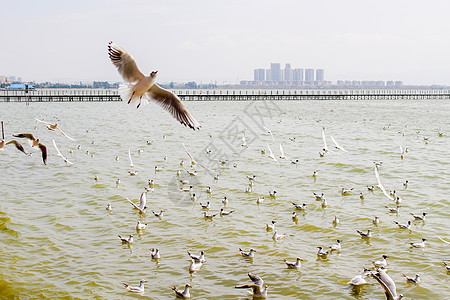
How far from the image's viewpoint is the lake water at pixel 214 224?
424 inches

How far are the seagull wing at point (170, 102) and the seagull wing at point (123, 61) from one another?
3.11 ft

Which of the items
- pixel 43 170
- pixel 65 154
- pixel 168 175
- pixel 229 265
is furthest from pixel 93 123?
pixel 229 265

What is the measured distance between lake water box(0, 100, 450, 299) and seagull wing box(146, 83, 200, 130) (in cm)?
417

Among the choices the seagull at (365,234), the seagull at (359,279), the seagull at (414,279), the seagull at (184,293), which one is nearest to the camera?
the seagull at (184,293)

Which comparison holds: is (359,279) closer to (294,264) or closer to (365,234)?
(294,264)

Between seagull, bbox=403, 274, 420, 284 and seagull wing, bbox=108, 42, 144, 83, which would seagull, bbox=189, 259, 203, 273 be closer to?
seagull, bbox=403, 274, 420, 284

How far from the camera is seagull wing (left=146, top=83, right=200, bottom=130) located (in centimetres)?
900

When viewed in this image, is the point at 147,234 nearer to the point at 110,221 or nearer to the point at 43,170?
the point at 110,221

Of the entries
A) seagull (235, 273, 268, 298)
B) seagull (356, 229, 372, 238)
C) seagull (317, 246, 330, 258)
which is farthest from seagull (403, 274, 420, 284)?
seagull (235, 273, 268, 298)

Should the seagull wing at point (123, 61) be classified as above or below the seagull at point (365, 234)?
above

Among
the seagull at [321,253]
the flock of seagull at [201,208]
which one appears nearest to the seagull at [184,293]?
the flock of seagull at [201,208]

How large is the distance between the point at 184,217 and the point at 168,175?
6503 mm

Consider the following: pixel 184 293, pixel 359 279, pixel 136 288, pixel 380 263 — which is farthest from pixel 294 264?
pixel 136 288

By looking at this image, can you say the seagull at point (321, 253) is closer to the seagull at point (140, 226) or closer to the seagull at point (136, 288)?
the seagull at point (136, 288)
